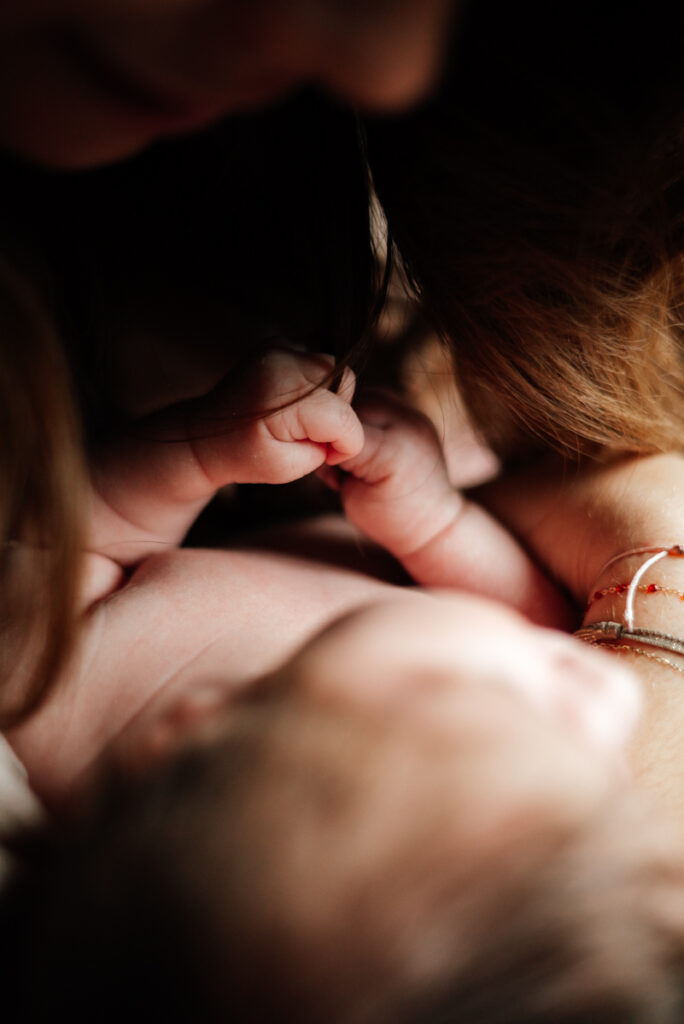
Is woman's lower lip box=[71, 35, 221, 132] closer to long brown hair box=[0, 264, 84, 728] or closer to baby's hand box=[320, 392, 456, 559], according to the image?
long brown hair box=[0, 264, 84, 728]

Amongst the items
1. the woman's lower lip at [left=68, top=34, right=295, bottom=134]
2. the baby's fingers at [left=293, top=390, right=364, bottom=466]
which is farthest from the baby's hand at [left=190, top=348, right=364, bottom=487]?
the woman's lower lip at [left=68, top=34, right=295, bottom=134]

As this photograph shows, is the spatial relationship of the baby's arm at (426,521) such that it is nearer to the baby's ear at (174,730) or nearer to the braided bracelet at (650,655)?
the braided bracelet at (650,655)

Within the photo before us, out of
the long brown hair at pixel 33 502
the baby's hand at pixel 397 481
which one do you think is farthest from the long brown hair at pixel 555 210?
the long brown hair at pixel 33 502

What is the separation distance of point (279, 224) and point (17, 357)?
7.6 inches

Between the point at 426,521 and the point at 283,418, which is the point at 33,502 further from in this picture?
the point at 426,521

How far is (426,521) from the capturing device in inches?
21.3

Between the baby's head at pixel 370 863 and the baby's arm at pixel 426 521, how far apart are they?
27 centimetres

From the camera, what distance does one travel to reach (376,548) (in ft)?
1.94

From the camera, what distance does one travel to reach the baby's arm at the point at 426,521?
1.68ft

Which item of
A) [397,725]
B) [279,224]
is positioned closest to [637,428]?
[279,224]

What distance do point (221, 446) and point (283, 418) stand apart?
5cm

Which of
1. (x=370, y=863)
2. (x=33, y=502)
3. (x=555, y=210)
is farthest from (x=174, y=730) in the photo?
(x=555, y=210)

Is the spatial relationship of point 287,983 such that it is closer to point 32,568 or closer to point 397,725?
point 397,725

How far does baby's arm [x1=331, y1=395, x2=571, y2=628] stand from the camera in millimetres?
511
